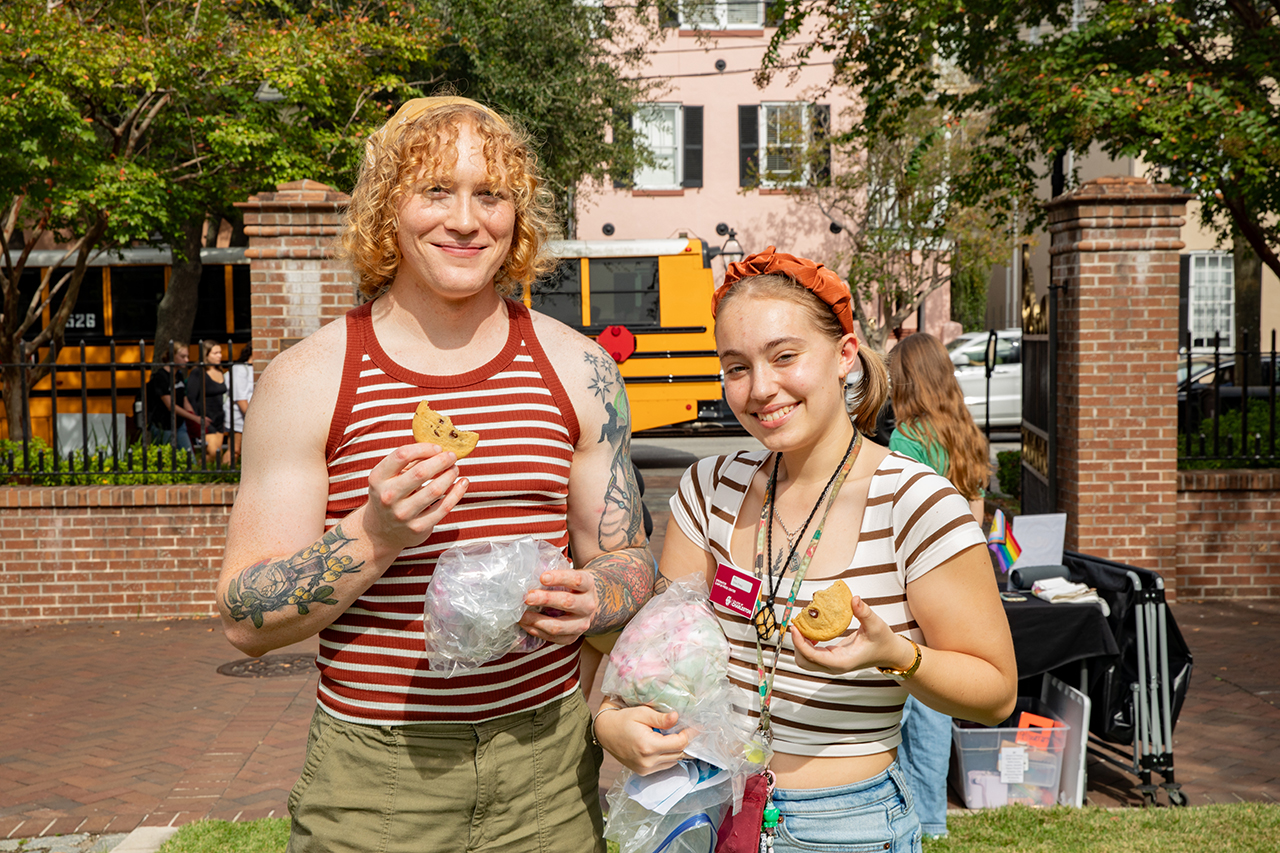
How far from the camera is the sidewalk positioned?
4.64 meters

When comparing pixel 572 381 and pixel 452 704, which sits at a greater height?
pixel 572 381

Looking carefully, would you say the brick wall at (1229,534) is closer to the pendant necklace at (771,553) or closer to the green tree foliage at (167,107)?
the green tree foliage at (167,107)

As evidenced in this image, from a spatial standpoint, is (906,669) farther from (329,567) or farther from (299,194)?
(299,194)

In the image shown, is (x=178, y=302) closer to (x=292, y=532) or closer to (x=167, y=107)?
(x=167, y=107)

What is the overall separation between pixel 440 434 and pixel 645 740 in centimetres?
62

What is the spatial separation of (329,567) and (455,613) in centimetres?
24

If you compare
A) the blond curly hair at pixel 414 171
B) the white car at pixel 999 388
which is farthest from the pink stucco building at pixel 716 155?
the blond curly hair at pixel 414 171

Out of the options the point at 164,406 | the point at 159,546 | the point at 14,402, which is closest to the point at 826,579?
the point at 159,546

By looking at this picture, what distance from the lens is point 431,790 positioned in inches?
76.5

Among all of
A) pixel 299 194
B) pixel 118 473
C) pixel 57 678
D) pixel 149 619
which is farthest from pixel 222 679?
pixel 299 194

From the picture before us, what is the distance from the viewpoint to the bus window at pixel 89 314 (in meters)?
16.3

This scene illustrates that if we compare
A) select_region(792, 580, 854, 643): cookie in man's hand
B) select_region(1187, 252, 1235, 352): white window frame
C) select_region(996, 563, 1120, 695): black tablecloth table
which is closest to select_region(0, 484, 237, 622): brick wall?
select_region(996, 563, 1120, 695): black tablecloth table

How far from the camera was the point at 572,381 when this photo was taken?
2072 mm

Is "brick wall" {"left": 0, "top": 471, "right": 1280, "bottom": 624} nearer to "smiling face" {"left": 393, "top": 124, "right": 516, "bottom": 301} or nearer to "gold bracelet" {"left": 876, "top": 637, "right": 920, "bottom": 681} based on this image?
"smiling face" {"left": 393, "top": 124, "right": 516, "bottom": 301}
